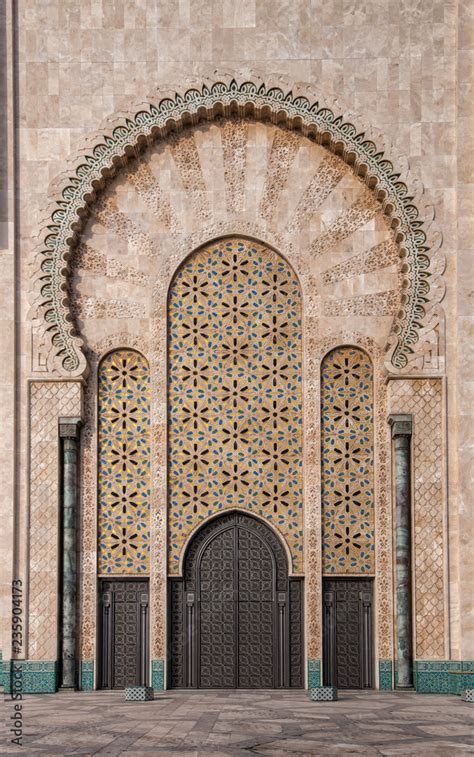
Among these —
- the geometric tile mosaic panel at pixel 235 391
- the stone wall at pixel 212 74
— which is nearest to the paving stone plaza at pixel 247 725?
the geometric tile mosaic panel at pixel 235 391

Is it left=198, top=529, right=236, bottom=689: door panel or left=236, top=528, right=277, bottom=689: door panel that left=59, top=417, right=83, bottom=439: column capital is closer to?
left=198, top=529, right=236, bottom=689: door panel

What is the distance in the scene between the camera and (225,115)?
11.6 m

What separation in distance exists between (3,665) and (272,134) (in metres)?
5.21

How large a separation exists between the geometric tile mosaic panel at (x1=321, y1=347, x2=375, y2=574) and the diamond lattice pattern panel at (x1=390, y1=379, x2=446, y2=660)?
0.40m

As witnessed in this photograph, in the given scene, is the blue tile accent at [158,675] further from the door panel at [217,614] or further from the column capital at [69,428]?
the column capital at [69,428]

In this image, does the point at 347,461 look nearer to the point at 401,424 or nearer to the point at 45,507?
the point at 401,424

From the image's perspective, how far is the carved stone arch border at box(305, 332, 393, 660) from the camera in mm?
11078

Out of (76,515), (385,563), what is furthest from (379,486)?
(76,515)

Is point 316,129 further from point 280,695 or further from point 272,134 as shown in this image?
point 280,695

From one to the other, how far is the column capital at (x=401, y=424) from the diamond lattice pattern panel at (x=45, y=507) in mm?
2717

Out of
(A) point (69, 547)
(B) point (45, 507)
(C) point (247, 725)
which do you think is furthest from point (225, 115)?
(C) point (247, 725)

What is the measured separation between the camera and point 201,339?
11523mm

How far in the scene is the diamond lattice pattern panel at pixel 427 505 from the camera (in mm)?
10906

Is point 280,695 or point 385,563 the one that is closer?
point 280,695
